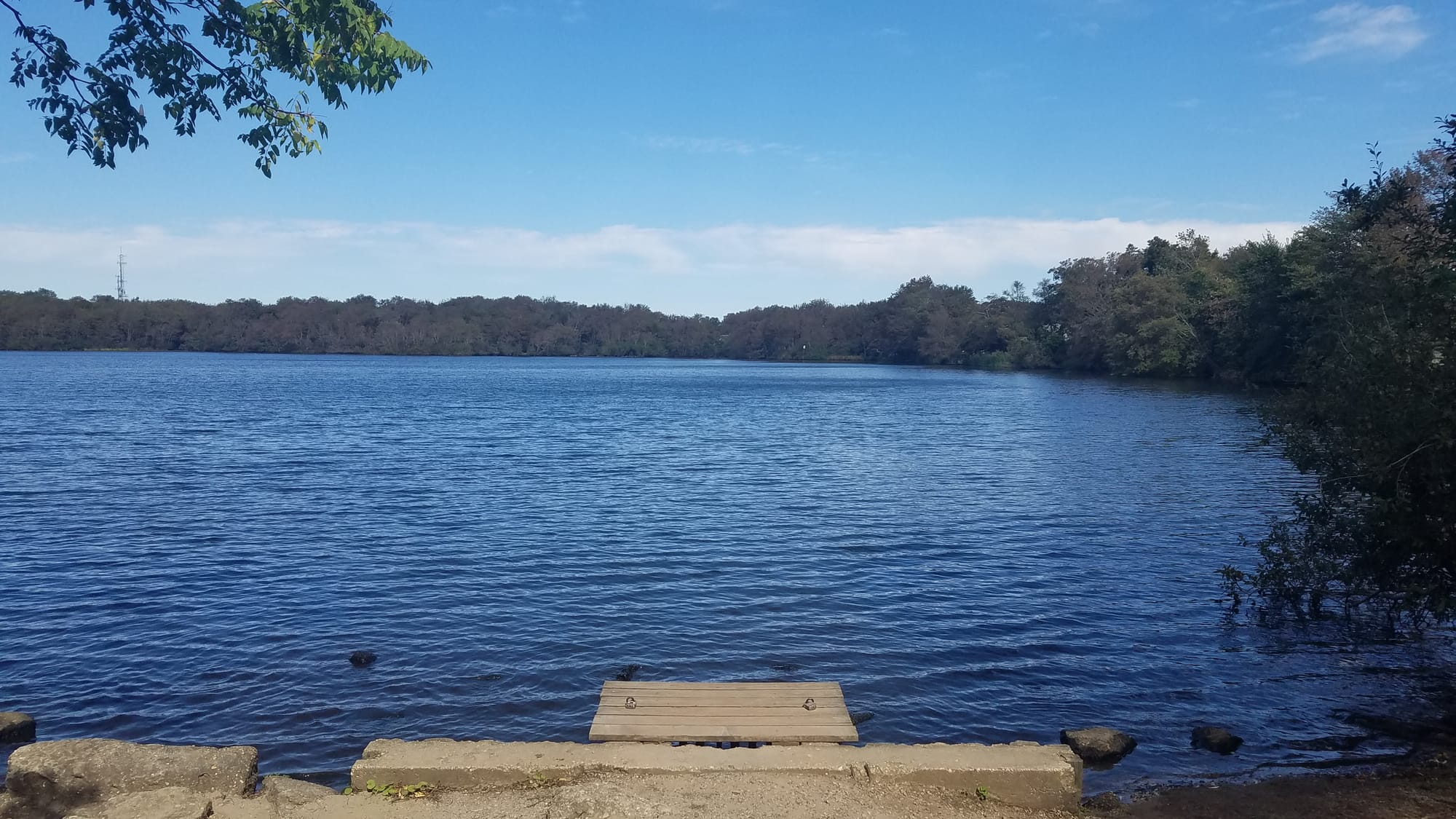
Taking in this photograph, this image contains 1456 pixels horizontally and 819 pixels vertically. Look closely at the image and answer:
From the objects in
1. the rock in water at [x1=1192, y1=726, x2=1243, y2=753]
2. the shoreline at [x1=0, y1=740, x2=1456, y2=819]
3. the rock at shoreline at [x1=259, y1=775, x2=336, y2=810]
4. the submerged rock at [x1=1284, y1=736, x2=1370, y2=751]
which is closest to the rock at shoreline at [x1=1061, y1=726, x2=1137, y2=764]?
the rock in water at [x1=1192, y1=726, x2=1243, y2=753]

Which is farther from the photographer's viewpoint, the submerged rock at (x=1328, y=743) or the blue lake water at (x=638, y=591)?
the blue lake water at (x=638, y=591)

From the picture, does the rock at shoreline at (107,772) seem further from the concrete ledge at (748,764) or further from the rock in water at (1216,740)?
the rock in water at (1216,740)

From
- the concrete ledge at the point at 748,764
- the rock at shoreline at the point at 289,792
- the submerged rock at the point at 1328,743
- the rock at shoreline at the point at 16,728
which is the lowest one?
the rock at shoreline at the point at 16,728

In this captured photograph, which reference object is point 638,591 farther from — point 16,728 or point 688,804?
point 688,804

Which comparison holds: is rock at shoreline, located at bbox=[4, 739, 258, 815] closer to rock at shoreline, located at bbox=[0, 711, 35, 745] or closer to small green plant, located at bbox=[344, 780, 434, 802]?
small green plant, located at bbox=[344, 780, 434, 802]

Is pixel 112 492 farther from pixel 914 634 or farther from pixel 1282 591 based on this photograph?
pixel 1282 591

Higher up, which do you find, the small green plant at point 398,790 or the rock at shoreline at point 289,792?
the small green plant at point 398,790

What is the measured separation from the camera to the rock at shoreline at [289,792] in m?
7.16

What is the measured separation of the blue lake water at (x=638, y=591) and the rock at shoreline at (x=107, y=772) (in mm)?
2429

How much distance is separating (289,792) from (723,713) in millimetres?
3520

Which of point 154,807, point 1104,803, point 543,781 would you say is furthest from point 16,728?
point 1104,803

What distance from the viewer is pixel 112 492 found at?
2684 centimetres

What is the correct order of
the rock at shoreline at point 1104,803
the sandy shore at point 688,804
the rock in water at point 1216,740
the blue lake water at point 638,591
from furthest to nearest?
the blue lake water at point 638,591
the rock in water at point 1216,740
the rock at shoreline at point 1104,803
the sandy shore at point 688,804

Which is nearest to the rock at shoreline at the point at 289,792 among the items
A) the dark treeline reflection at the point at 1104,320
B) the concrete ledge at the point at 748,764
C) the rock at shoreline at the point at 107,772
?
the rock at shoreline at the point at 107,772
